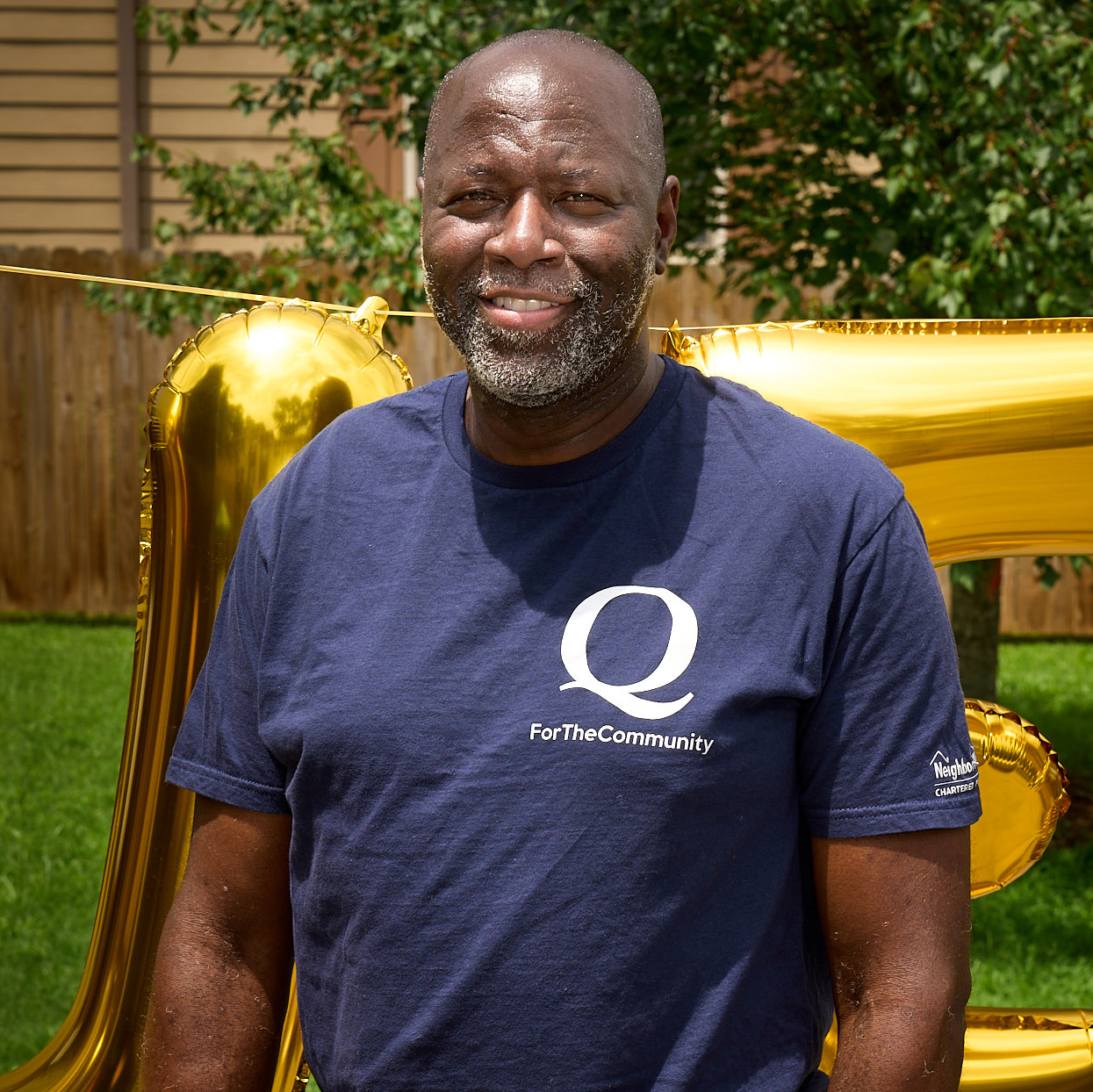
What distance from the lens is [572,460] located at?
4.60 ft

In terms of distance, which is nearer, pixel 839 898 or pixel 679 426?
pixel 839 898

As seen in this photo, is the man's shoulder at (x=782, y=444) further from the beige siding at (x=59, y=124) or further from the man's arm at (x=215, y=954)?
the beige siding at (x=59, y=124)

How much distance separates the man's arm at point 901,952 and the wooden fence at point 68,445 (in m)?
7.11

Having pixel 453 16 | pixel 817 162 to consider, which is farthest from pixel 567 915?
pixel 453 16

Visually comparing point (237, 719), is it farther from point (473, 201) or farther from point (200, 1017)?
point (473, 201)

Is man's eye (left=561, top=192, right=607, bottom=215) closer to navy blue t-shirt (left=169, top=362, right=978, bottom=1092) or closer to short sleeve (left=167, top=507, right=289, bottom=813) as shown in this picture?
navy blue t-shirt (left=169, top=362, right=978, bottom=1092)

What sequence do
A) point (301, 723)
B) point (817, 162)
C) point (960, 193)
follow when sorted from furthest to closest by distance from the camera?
point (817, 162) → point (960, 193) → point (301, 723)

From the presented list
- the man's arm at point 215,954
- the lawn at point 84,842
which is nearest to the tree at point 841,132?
the lawn at point 84,842

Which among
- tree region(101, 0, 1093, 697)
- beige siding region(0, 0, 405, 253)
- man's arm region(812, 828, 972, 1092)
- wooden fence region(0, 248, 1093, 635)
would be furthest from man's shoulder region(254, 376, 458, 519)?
beige siding region(0, 0, 405, 253)

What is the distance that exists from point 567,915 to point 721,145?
3384 mm

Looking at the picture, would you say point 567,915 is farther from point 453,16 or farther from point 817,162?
point 453,16

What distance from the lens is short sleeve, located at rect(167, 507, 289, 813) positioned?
147cm

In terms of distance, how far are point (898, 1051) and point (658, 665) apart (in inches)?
17.6

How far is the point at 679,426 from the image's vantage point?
1.41 m
